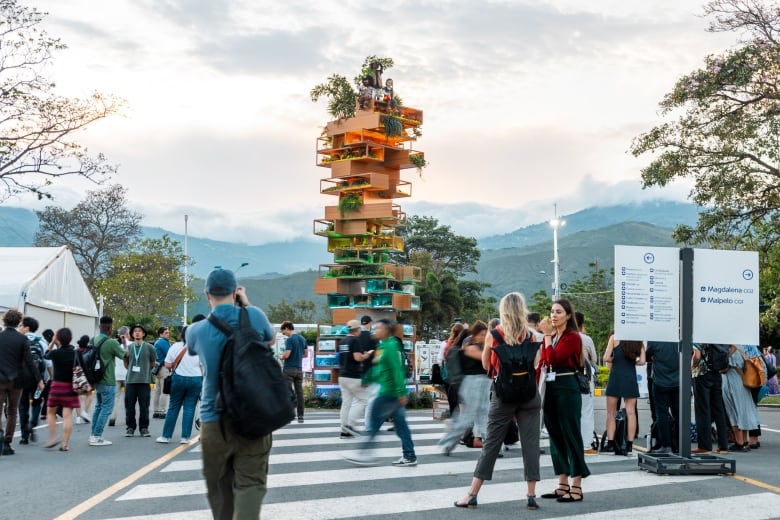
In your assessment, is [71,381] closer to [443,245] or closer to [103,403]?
[103,403]

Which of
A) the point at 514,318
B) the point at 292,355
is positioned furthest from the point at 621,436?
the point at 292,355

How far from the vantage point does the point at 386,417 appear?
32.2 feet

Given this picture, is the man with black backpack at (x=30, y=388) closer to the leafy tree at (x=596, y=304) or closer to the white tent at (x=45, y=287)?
the white tent at (x=45, y=287)

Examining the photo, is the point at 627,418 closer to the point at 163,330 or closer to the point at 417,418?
the point at 417,418

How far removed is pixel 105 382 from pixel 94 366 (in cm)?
30

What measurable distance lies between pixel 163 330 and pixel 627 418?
10385mm

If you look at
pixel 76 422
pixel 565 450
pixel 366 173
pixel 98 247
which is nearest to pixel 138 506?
pixel 565 450

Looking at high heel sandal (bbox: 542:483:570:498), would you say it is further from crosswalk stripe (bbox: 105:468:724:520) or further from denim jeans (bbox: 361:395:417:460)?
denim jeans (bbox: 361:395:417:460)

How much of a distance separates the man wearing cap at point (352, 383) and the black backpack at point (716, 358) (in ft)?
15.9

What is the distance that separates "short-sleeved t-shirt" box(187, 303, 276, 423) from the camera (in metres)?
5.01

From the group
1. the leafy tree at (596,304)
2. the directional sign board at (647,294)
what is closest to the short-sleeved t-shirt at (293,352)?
the directional sign board at (647,294)

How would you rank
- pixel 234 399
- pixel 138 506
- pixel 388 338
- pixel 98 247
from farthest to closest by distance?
1. pixel 98 247
2. pixel 388 338
3. pixel 138 506
4. pixel 234 399

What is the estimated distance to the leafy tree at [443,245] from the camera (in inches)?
3201

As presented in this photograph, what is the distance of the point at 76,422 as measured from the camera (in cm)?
1697
